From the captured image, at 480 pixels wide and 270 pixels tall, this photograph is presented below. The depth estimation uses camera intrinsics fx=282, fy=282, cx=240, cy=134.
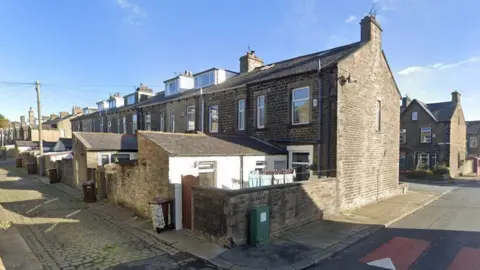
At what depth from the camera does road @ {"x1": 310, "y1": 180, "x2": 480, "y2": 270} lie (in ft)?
22.0

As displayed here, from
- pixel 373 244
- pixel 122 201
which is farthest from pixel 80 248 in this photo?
pixel 373 244

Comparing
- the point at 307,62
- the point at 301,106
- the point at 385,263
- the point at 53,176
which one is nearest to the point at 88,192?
the point at 53,176

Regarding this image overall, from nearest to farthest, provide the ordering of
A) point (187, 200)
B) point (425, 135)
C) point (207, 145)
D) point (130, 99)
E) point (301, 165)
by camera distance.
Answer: point (187, 200)
point (207, 145)
point (301, 165)
point (130, 99)
point (425, 135)

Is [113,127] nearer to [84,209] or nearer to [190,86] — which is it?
[190,86]

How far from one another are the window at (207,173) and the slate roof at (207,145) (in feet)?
1.55

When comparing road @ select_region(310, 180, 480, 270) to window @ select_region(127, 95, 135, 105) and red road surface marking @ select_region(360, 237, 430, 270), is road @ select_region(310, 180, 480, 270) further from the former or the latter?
window @ select_region(127, 95, 135, 105)

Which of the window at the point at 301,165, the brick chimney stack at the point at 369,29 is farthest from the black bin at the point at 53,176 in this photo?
the brick chimney stack at the point at 369,29

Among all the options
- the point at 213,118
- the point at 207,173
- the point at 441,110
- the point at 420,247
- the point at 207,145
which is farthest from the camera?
the point at 441,110

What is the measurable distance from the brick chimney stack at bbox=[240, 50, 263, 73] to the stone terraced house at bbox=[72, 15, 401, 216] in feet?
13.3

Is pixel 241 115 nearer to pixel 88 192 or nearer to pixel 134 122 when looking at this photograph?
pixel 88 192

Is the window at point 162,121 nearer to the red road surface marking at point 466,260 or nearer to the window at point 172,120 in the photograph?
the window at point 172,120

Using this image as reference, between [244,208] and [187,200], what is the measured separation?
7.72ft

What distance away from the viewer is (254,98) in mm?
15391

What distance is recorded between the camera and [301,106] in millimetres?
13375
